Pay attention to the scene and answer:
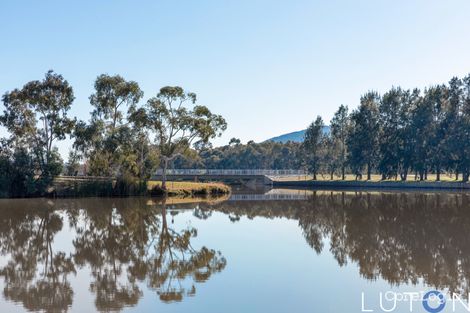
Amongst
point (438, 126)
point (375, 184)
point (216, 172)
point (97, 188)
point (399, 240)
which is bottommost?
point (399, 240)

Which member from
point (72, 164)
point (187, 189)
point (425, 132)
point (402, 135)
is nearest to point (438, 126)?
point (425, 132)

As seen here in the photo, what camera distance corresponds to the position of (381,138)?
7381cm

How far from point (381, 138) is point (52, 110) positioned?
→ 47.5 metres

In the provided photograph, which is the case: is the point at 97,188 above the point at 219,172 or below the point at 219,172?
below

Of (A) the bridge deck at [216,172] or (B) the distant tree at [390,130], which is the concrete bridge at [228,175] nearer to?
(A) the bridge deck at [216,172]

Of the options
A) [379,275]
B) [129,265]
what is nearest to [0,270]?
[129,265]

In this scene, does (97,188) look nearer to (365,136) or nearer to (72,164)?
(72,164)

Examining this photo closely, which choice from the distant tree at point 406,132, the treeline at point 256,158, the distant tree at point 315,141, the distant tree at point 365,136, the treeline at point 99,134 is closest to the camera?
the treeline at point 99,134

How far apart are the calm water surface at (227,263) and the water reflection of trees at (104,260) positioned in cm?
4

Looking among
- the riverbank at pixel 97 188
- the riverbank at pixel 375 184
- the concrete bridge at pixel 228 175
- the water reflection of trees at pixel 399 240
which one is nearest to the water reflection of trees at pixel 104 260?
the water reflection of trees at pixel 399 240

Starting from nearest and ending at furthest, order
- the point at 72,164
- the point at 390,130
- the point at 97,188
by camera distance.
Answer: the point at 97,188 < the point at 72,164 < the point at 390,130

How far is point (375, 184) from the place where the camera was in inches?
2719

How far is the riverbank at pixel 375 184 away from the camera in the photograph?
61969 mm

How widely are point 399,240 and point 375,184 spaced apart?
51867mm
